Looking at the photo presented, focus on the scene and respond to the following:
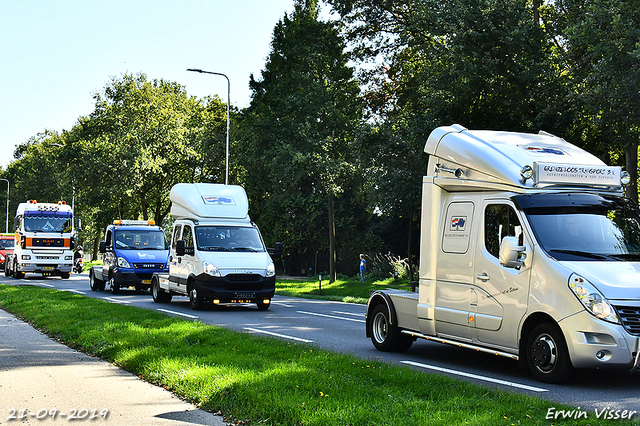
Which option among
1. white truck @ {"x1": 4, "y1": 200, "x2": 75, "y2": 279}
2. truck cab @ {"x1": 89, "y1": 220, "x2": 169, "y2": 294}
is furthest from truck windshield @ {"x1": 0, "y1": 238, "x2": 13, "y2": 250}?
truck cab @ {"x1": 89, "y1": 220, "x2": 169, "y2": 294}

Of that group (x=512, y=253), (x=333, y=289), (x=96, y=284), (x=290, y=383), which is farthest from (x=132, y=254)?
(x=512, y=253)

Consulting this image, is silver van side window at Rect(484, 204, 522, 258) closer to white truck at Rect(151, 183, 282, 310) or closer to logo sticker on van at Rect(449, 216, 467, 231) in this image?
logo sticker on van at Rect(449, 216, 467, 231)

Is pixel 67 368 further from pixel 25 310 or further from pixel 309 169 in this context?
pixel 309 169

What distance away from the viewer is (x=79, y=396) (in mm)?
7172

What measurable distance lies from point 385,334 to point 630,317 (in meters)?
4.22

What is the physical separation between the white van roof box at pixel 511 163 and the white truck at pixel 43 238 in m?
29.9

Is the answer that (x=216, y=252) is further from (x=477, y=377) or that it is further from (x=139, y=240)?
(x=477, y=377)

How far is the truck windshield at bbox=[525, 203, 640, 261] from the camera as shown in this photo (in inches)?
324

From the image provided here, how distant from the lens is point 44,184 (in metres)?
71.3

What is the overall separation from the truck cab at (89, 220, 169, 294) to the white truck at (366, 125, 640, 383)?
51.9 feet

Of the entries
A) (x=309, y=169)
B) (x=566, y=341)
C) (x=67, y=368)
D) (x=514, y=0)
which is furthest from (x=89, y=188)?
(x=566, y=341)

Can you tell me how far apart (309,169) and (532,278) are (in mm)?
24919

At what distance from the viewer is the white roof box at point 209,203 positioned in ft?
61.4

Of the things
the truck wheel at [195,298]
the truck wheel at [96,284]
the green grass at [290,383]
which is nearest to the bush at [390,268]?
the truck wheel at [96,284]
